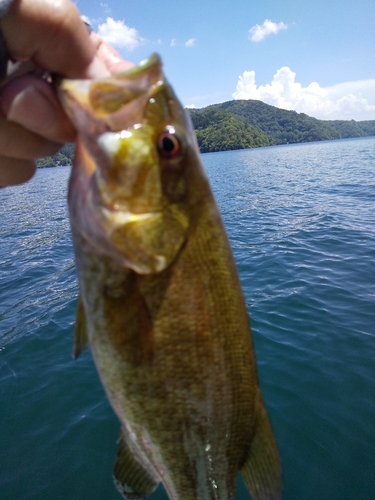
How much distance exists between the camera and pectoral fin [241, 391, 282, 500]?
7.18 ft

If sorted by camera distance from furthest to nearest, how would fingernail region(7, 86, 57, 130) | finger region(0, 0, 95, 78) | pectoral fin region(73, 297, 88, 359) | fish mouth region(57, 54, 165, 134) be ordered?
1. pectoral fin region(73, 297, 88, 359)
2. fingernail region(7, 86, 57, 130)
3. finger region(0, 0, 95, 78)
4. fish mouth region(57, 54, 165, 134)

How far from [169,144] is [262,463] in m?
2.05

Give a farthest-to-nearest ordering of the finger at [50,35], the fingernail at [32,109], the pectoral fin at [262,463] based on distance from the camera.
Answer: the pectoral fin at [262,463] < the fingernail at [32,109] < the finger at [50,35]

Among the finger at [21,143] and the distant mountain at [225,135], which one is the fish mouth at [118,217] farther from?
the distant mountain at [225,135]

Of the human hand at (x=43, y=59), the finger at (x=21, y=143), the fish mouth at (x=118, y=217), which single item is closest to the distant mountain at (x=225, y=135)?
the finger at (x=21, y=143)

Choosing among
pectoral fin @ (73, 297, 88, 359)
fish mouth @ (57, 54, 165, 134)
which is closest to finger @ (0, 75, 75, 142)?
fish mouth @ (57, 54, 165, 134)

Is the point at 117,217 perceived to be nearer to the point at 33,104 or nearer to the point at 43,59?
the point at 33,104

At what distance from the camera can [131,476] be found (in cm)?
226

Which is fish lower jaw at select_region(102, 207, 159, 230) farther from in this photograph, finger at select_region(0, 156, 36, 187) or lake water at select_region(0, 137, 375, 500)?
lake water at select_region(0, 137, 375, 500)

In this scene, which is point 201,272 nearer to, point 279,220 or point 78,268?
point 78,268

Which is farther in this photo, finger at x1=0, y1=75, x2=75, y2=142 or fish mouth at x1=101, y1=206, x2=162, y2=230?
finger at x1=0, y1=75, x2=75, y2=142

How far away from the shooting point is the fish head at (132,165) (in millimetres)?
1592

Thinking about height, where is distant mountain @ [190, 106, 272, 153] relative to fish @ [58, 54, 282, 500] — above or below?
above

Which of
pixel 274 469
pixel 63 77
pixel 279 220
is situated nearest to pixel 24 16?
pixel 63 77
